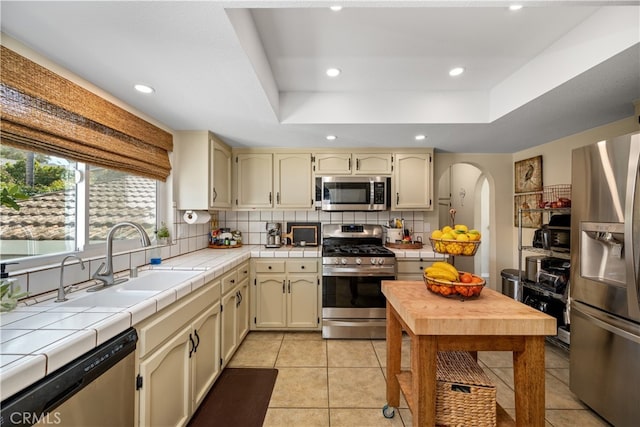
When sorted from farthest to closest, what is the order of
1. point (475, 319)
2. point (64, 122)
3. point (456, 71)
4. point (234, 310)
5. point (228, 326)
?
point (234, 310) → point (228, 326) → point (456, 71) → point (64, 122) → point (475, 319)

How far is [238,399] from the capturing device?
1819mm

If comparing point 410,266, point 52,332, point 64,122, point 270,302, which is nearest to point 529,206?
point 410,266

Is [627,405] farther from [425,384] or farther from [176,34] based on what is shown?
[176,34]

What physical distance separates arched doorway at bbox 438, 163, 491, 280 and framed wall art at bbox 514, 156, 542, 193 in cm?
115

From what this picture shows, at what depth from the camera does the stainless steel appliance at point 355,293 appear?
266 cm

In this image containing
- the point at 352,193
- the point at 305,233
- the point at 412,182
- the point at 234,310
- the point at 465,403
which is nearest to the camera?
the point at 465,403

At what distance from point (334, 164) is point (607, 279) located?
240 centimetres

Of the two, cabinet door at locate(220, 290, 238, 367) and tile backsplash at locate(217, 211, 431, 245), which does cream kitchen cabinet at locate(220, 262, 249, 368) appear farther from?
tile backsplash at locate(217, 211, 431, 245)

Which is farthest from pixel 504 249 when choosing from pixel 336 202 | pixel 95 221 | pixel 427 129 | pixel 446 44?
pixel 95 221

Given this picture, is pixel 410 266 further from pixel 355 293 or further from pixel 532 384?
pixel 532 384

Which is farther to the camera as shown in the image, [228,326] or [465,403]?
[228,326]

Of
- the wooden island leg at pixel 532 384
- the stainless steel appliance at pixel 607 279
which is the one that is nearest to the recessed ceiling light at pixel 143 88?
the wooden island leg at pixel 532 384

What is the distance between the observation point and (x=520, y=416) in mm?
1097

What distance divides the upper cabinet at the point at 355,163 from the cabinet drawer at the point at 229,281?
1494 millimetres
